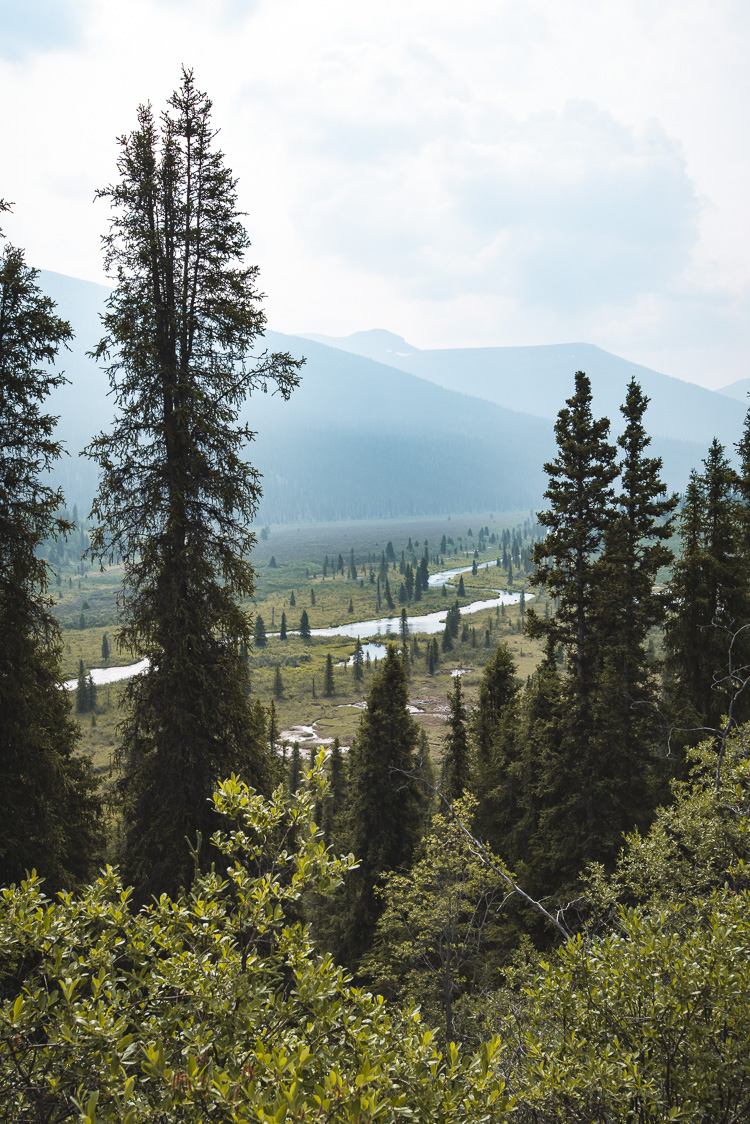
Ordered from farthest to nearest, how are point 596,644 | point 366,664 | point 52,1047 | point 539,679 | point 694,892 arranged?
point 366,664 → point 539,679 → point 596,644 → point 694,892 → point 52,1047

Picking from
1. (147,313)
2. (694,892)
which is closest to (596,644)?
(694,892)

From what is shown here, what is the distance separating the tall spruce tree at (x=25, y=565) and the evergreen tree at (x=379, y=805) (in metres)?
14.0

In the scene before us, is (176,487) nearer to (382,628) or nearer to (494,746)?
(494,746)

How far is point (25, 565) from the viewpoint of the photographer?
38.0ft

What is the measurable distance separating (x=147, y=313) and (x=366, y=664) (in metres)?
101

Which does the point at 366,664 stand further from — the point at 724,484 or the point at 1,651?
the point at 1,651

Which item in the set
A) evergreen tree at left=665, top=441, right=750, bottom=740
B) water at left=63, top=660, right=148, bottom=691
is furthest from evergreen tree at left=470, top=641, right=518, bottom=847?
water at left=63, top=660, right=148, bottom=691

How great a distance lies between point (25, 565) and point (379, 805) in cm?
1732

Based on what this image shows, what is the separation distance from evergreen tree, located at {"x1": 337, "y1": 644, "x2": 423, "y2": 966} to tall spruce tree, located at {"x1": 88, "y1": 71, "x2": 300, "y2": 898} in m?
13.0

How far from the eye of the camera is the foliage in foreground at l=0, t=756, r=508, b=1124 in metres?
3.28

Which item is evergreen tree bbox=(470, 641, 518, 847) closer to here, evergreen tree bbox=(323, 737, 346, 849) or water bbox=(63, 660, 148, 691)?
evergreen tree bbox=(323, 737, 346, 849)

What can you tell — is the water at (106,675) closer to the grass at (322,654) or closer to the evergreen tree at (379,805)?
the grass at (322,654)

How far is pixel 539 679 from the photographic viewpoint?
70.4ft

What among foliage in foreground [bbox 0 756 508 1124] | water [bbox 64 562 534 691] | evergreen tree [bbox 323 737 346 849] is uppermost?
foliage in foreground [bbox 0 756 508 1124]
